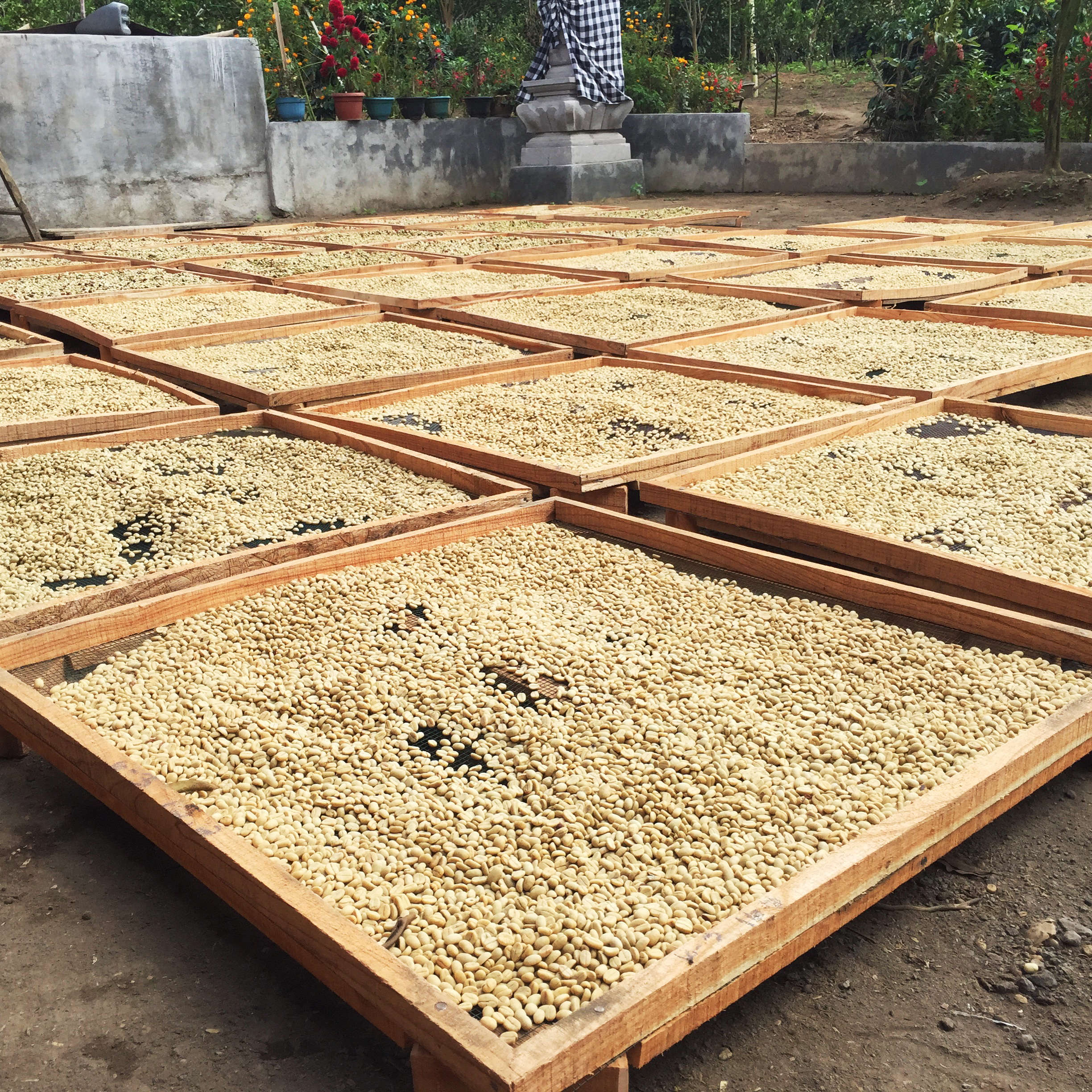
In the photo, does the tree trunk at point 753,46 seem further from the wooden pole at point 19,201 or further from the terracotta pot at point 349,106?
the wooden pole at point 19,201

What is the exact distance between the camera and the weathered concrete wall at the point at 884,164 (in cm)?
1030

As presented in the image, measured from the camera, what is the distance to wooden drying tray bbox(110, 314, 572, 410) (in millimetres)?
3842

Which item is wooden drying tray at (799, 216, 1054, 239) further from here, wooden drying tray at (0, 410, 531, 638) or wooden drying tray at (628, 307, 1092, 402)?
wooden drying tray at (0, 410, 531, 638)

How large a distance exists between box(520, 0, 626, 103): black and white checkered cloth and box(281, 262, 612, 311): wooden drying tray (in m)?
5.12

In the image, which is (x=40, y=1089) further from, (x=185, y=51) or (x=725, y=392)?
(x=185, y=51)

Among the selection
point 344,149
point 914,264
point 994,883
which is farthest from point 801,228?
point 994,883

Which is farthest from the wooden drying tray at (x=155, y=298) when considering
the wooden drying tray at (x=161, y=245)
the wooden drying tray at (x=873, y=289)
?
the wooden drying tray at (x=873, y=289)

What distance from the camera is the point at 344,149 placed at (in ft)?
35.7

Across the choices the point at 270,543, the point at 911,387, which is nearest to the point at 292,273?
the point at 911,387

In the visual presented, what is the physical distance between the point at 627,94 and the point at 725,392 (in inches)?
391

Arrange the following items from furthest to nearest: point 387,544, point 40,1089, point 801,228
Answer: point 801,228 < point 387,544 < point 40,1089

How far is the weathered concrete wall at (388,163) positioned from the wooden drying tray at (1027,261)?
5.84 meters

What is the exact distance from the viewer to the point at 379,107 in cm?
1112

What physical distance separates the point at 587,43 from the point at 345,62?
7.90 ft
